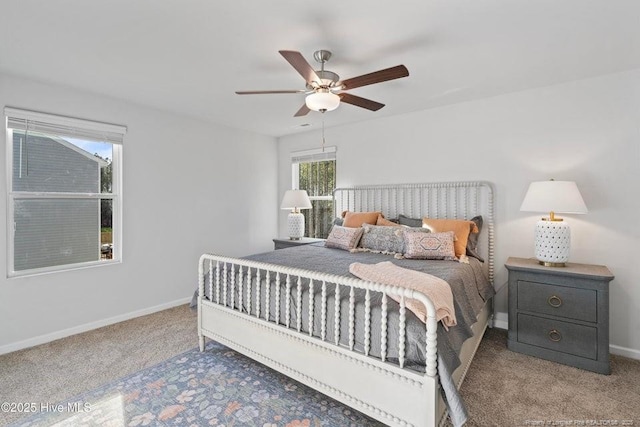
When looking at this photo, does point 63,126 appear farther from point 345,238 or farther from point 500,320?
point 500,320

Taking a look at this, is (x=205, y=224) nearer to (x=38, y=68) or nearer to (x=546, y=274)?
(x=38, y=68)

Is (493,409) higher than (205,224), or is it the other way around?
(205,224)

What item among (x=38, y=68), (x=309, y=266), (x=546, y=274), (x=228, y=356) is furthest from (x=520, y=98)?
(x=38, y=68)

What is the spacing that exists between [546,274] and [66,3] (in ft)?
12.3

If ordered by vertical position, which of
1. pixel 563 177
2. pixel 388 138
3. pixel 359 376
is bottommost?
pixel 359 376

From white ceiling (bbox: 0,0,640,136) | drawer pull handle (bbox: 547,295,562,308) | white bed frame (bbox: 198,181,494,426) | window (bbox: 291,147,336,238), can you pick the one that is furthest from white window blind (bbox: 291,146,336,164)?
drawer pull handle (bbox: 547,295,562,308)

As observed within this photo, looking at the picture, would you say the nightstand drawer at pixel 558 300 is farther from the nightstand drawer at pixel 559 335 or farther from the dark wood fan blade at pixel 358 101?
the dark wood fan blade at pixel 358 101

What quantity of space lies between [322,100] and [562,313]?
2486 millimetres

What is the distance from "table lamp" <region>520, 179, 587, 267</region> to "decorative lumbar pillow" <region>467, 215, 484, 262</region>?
1.70 feet

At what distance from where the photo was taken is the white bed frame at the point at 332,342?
1467 mm

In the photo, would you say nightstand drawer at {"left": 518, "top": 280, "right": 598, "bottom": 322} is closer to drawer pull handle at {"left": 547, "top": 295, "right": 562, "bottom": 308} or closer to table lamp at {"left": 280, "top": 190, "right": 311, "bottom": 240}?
drawer pull handle at {"left": 547, "top": 295, "right": 562, "bottom": 308}

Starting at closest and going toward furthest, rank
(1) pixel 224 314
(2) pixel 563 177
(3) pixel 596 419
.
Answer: (3) pixel 596 419
(1) pixel 224 314
(2) pixel 563 177

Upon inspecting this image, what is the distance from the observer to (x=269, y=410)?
190cm

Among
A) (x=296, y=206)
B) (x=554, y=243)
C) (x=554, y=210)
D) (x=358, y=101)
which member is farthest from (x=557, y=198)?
(x=296, y=206)
